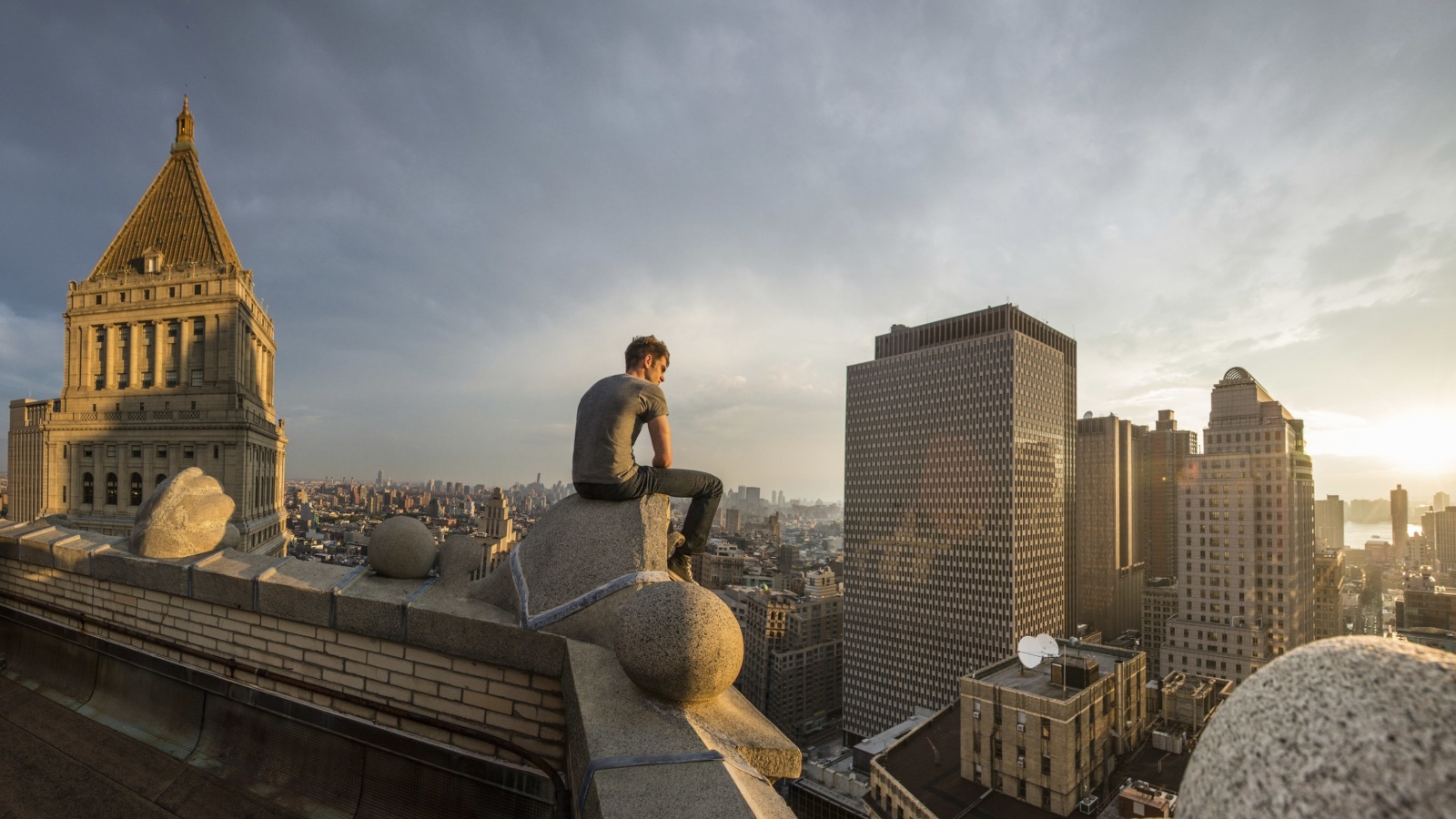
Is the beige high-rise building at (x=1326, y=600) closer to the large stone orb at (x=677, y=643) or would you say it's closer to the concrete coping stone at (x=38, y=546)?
the large stone orb at (x=677, y=643)

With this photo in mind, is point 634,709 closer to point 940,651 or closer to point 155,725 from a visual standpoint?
point 155,725

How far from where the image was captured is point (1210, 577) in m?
66.3

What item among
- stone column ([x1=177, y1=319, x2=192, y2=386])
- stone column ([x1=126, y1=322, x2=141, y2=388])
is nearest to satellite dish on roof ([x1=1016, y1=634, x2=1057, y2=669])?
stone column ([x1=177, y1=319, x2=192, y2=386])

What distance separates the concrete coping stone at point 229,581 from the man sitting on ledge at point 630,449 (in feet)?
10.5

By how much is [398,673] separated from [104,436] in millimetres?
31862

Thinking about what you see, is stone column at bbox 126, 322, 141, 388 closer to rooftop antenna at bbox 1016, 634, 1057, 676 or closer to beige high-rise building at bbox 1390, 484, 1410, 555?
rooftop antenna at bbox 1016, 634, 1057, 676

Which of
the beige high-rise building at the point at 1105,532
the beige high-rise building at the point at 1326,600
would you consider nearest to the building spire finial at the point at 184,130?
the beige high-rise building at the point at 1326,600

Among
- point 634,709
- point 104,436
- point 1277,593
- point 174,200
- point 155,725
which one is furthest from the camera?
point 1277,593

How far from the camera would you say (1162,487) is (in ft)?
454

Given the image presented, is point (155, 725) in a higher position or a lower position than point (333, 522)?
higher

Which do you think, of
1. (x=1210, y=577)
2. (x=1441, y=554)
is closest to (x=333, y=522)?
(x=1210, y=577)

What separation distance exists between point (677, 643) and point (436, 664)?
251cm

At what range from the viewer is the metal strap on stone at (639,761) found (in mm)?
2623

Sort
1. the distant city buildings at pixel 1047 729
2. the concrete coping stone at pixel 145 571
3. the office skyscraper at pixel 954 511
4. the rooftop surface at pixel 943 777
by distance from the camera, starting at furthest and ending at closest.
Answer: the office skyscraper at pixel 954 511, the rooftop surface at pixel 943 777, the distant city buildings at pixel 1047 729, the concrete coping stone at pixel 145 571
